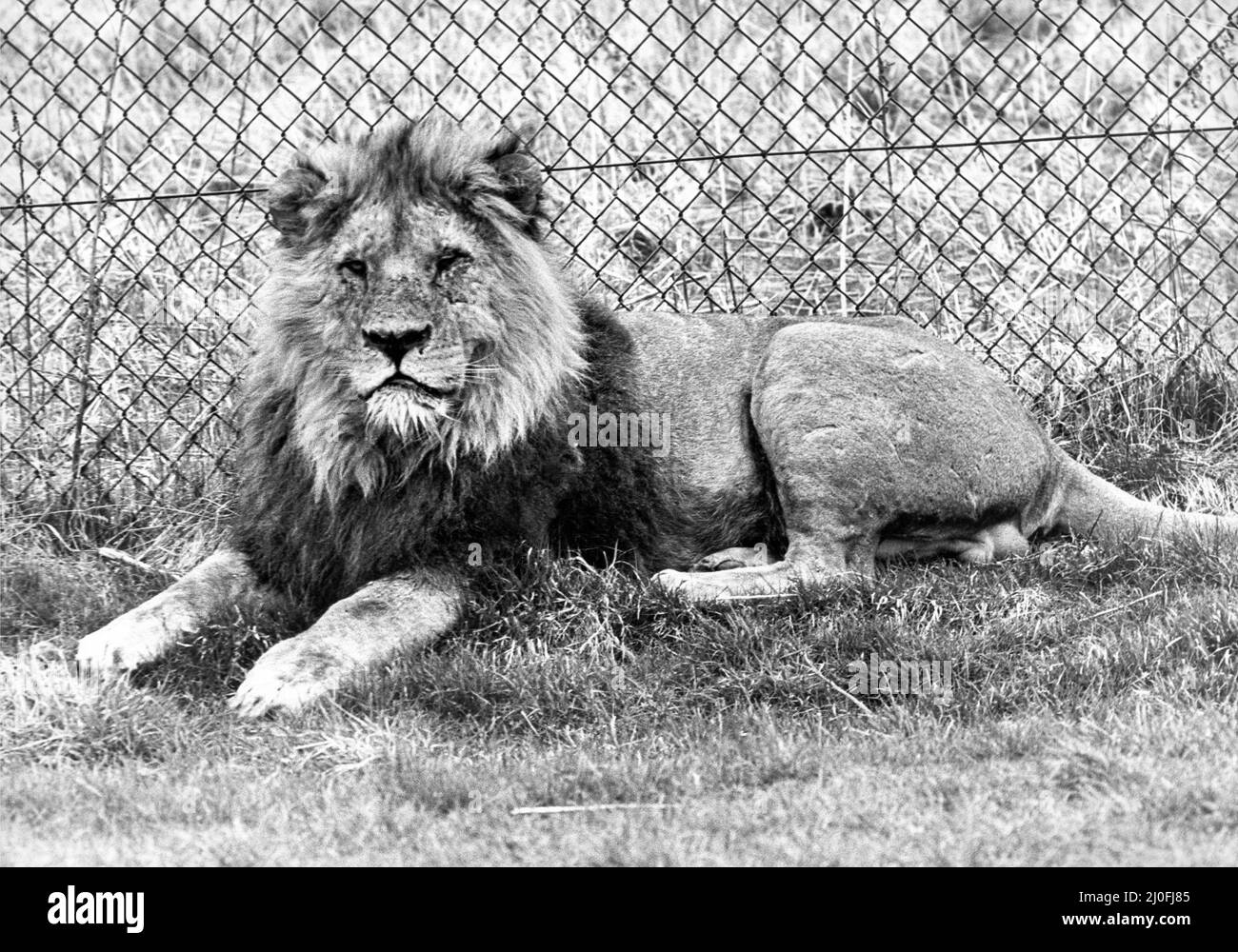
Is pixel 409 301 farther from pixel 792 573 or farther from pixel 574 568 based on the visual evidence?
pixel 792 573

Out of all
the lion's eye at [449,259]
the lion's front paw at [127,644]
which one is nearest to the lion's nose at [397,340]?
the lion's eye at [449,259]

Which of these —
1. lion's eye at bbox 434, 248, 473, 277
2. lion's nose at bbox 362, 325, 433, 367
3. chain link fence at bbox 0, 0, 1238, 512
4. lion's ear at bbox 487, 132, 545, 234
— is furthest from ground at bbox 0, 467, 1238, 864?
chain link fence at bbox 0, 0, 1238, 512

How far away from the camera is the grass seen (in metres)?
3.84

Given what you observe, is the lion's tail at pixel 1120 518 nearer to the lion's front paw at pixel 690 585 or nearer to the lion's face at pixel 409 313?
the lion's front paw at pixel 690 585

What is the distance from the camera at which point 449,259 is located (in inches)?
207

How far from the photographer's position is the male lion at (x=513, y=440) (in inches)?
205

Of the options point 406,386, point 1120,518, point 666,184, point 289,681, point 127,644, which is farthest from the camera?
point 666,184

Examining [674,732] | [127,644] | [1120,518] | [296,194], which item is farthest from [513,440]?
[1120,518]

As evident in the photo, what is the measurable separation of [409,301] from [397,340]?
0.13m

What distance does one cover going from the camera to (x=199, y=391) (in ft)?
23.6

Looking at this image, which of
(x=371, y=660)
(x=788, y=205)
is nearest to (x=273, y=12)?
(x=788, y=205)

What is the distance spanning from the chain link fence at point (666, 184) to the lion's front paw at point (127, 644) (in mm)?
1522

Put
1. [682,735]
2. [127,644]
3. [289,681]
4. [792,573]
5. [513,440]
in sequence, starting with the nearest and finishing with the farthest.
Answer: [682,735] → [289,681] → [127,644] → [513,440] → [792,573]
